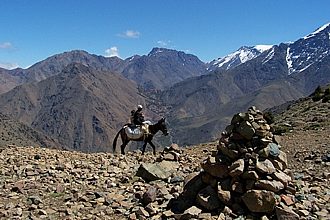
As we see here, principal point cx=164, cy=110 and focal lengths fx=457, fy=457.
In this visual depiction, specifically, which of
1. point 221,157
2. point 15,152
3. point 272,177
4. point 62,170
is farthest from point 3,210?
point 15,152

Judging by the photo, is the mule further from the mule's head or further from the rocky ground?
the rocky ground

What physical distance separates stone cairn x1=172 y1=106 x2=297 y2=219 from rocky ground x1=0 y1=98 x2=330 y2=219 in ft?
0.89

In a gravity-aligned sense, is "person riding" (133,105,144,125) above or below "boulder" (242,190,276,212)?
above

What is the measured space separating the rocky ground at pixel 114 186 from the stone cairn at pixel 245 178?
271 millimetres

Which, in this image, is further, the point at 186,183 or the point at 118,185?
the point at 118,185

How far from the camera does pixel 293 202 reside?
12898mm

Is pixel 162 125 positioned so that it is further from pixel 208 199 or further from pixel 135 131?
pixel 208 199

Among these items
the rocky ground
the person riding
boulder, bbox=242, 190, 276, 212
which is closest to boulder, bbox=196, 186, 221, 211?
the rocky ground

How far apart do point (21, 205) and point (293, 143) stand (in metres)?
17.9

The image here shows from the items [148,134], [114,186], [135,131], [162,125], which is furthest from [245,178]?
[162,125]

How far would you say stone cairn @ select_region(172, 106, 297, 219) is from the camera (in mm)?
12586

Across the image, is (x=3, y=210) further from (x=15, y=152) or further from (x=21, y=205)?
(x=15, y=152)

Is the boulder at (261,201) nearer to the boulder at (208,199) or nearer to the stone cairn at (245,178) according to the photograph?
the stone cairn at (245,178)

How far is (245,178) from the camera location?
13.0 metres
